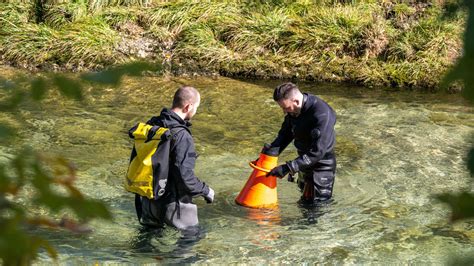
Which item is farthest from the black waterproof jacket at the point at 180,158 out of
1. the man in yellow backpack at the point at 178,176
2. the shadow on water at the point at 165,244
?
the shadow on water at the point at 165,244

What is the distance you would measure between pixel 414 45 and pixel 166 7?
14.9ft

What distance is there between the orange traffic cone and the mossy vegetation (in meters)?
5.78

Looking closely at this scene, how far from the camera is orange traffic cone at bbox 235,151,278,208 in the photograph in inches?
299

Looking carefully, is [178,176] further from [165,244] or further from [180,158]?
[165,244]

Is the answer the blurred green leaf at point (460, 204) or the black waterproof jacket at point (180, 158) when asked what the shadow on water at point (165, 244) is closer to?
the black waterproof jacket at point (180, 158)

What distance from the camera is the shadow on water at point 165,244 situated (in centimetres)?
649

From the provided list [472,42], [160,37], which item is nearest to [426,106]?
[160,37]

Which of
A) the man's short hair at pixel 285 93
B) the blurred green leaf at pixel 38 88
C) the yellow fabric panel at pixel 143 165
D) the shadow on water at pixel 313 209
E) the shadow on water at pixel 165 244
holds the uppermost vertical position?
the blurred green leaf at pixel 38 88

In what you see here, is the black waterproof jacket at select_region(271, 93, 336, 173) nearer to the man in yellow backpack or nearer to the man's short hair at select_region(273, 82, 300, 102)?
the man's short hair at select_region(273, 82, 300, 102)

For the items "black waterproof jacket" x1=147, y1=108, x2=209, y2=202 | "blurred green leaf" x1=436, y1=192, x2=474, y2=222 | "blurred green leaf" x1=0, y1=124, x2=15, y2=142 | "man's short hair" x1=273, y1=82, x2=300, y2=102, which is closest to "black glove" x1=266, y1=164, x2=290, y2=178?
"man's short hair" x1=273, y1=82, x2=300, y2=102

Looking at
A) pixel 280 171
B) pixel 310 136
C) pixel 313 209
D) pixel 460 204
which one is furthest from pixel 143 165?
pixel 460 204

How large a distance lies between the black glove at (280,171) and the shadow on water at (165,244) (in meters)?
0.91

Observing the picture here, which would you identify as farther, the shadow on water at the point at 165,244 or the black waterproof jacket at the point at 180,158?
the shadow on water at the point at 165,244

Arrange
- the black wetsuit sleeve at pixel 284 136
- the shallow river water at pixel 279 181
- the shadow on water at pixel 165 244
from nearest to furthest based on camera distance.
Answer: the shadow on water at pixel 165 244 < the shallow river water at pixel 279 181 < the black wetsuit sleeve at pixel 284 136
